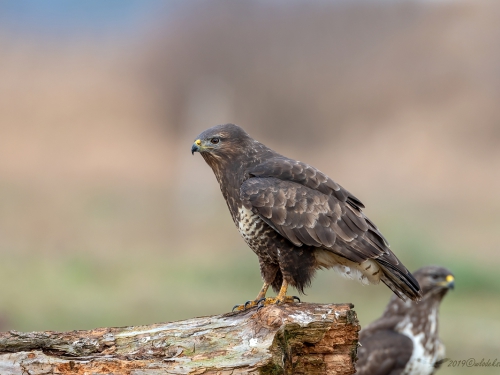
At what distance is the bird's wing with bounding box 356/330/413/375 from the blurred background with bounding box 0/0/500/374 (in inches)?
188

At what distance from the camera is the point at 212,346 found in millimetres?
5387

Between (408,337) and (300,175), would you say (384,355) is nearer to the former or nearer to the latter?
(408,337)

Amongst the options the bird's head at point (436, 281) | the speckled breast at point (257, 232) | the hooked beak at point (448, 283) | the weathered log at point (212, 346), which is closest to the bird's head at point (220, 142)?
the speckled breast at point (257, 232)

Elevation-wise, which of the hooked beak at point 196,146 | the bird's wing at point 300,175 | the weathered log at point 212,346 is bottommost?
the weathered log at point 212,346

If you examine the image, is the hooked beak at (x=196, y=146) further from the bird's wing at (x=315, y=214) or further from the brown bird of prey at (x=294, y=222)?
the bird's wing at (x=315, y=214)

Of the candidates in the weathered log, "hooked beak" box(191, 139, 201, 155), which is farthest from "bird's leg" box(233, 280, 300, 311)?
"hooked beak" box(191, 139, 201, 155)

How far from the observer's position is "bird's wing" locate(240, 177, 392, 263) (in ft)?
20.5

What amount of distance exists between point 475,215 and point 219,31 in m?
21.7

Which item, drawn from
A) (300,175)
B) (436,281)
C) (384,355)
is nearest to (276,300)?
(300,175)

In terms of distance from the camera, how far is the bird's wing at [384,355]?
7664mm

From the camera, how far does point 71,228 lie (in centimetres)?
1888

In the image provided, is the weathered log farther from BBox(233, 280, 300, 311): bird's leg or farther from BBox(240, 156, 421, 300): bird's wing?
BBox(240, 156, 421, 300): bird's wing

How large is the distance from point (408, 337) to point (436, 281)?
865 millimetres

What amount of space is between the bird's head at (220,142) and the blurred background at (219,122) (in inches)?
275
